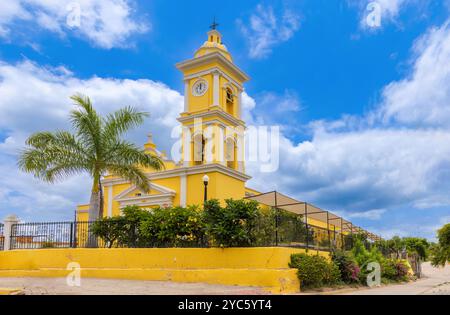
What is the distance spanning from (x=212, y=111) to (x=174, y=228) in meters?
11.4

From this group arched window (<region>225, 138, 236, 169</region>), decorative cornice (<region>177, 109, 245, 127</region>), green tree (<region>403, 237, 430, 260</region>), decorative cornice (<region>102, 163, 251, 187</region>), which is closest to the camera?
decorative cornice (<region>102, 163, 251, 187</region>)

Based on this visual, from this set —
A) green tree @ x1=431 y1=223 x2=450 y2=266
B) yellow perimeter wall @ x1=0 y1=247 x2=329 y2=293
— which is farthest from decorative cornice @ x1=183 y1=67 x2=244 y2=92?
green tree @ x1=431 y1=223 x2=450 y2=266

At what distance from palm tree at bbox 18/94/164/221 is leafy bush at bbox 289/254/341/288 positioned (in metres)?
8.48

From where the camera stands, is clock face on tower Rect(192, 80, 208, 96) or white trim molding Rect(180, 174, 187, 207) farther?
clock face on tower Rect(192, 80, 208, 96)

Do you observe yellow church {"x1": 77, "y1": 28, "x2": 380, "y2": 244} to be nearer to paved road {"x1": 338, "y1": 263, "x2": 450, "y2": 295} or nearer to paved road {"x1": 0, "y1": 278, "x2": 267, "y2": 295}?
paved road {"x1": 338, "y1": 263, "x2": 450, "y2": 295}

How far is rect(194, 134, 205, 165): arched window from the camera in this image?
84.3 ft

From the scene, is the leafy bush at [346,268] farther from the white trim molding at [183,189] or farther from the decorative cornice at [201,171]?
the white trim molding at [183,189]

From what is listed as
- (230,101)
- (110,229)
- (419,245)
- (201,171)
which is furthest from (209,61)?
(419,245)

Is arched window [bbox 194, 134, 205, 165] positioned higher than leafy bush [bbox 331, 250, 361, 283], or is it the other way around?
arched window [bbox 194, 134, 205, 165]

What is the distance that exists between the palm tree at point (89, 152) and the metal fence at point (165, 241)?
1.27 m

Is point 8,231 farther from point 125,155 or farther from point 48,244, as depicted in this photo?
point 125,155

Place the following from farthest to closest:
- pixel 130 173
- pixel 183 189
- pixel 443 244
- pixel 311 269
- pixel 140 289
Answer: pixel 183 189, pixel 130 173, pixel 443 244, pixel 311 269, pixel 140 289

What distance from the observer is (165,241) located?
585 inches
